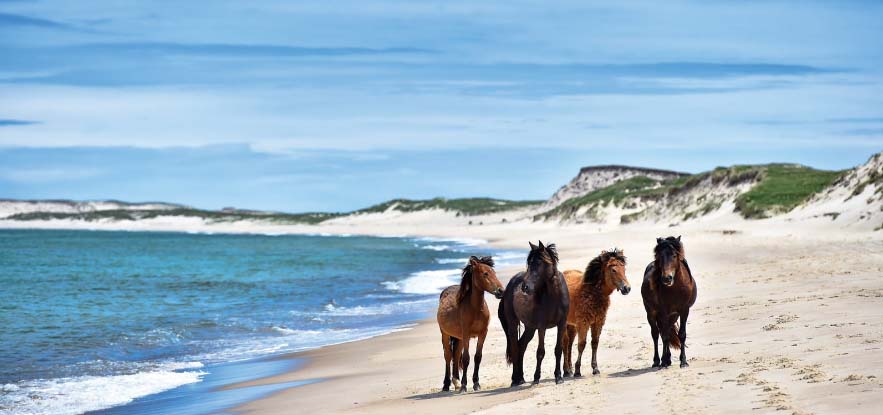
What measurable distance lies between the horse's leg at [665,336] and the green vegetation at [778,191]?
38656 mm

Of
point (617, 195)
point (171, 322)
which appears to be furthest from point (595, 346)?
point (617, 195)

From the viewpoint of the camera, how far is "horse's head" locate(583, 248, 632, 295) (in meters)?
11.9

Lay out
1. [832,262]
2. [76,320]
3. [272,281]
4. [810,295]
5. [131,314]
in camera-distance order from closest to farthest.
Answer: [810,295] → [832,262] → [76,320] → [131,314] → [272,281]

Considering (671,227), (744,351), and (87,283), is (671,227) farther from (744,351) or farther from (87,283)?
(744,351)

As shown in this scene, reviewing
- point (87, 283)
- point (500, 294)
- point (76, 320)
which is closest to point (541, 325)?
point (500, 294)

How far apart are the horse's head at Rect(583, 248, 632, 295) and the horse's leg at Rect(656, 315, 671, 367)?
0.75m

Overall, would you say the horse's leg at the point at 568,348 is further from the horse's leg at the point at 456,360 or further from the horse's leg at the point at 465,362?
the horse's leg at the point at 456,360

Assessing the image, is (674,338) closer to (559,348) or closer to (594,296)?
(594,296)

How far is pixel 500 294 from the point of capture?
37.6 ft

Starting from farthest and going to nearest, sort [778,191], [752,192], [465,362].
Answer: [752,192], [778,191], [465,362]

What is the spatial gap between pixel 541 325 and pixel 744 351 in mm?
2809

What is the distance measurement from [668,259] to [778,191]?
4657cm

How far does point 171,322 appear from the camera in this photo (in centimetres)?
2461

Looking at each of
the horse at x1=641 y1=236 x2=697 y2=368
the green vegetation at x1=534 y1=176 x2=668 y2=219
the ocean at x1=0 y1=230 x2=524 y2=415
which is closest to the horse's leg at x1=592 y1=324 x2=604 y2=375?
the horse at x1=641 y1=236 x2=697 y2=368
